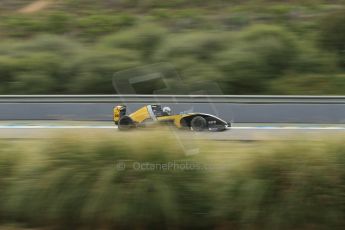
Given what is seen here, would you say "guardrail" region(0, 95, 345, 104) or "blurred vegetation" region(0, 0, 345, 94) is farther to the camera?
"blurred vegetation" region(0, 0, 345, 94)

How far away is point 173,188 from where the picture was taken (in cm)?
600

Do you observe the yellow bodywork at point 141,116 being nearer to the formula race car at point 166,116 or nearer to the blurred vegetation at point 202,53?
the formula race car at point 166,116

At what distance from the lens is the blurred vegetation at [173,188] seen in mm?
5863

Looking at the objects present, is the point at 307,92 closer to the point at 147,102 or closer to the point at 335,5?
the point at 147,102

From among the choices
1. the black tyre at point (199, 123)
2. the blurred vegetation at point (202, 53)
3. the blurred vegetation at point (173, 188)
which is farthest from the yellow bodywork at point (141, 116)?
the blurred vegetation at point (202, 53)

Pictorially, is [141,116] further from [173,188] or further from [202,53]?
[202,53]

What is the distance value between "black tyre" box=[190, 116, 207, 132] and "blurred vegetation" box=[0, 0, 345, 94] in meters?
6.19

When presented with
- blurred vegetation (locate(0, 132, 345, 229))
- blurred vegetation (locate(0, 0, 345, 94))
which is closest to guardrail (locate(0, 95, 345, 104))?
blurred vegetation (locate(0, 0, 345, 94))

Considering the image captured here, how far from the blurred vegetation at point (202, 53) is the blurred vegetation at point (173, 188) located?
10617 millimetres

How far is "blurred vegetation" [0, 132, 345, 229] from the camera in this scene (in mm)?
5863

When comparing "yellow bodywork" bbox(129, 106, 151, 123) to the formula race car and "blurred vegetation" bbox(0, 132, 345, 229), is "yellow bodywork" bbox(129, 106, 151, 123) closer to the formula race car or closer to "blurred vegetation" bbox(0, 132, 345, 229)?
the formula race car

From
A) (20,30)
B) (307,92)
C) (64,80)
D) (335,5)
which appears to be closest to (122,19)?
(20,30)

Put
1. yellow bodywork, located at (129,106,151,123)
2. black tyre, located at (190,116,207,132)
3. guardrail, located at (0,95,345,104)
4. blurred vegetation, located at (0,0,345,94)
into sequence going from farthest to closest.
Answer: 1. blurred vegetation, located at (0,0,345,94)
2. guardrail, located at (0,95,345,104)
3. yellow bodywork, located at (129,106,151,123)
4. black tyre, located at (190,116,207,132)

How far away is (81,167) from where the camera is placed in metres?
6.12
